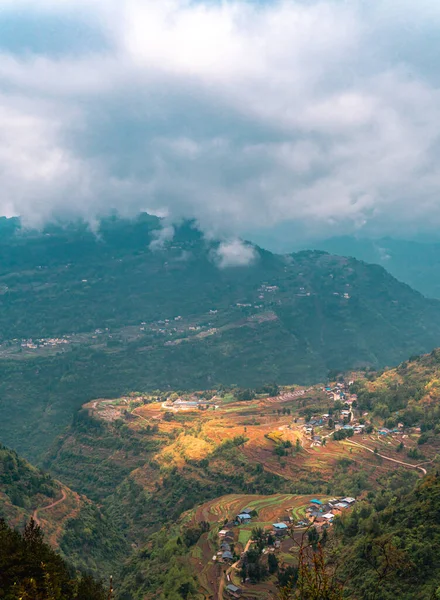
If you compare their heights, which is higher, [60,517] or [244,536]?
[244,536]

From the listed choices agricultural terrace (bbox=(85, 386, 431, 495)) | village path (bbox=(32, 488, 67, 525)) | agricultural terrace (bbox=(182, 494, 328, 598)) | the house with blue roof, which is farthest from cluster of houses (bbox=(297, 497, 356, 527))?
village path (bbox=(32, 488, 67, 525))

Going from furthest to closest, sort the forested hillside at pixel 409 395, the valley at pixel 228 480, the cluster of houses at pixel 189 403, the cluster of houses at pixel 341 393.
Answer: the cluster of houses at pixel 189 403
the cluster of houses at pixel 341 393
the forested hillside at pixel 409 395
the valley at pixel 228 480

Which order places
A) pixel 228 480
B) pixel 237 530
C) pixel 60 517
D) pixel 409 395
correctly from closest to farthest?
pixel 237 530 → pixel 60 517 → pixel 228 480 → pixel 409 395

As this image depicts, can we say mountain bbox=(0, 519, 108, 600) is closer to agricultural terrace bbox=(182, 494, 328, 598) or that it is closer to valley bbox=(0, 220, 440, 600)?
valley bbox=(0, 220, 440, 600)

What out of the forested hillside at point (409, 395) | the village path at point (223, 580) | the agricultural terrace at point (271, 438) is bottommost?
the agricultural terrace at point (271, 438)

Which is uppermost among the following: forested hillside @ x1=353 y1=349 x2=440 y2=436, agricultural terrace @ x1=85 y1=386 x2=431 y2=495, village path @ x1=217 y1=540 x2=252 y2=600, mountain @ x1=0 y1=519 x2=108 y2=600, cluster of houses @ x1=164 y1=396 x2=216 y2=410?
mountain @ x1=0 y1=519 x2=108 y2=600

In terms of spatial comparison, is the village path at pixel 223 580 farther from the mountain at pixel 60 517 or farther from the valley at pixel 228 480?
the mountain at pixel 60 517

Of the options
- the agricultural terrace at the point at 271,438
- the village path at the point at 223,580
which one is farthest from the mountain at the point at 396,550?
the agricultural terrace at the point at 271,438

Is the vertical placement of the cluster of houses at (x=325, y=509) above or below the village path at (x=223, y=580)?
below

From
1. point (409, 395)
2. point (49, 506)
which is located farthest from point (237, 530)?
point (409, 395)

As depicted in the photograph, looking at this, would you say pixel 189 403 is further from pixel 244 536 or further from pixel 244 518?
pixel 244 536
